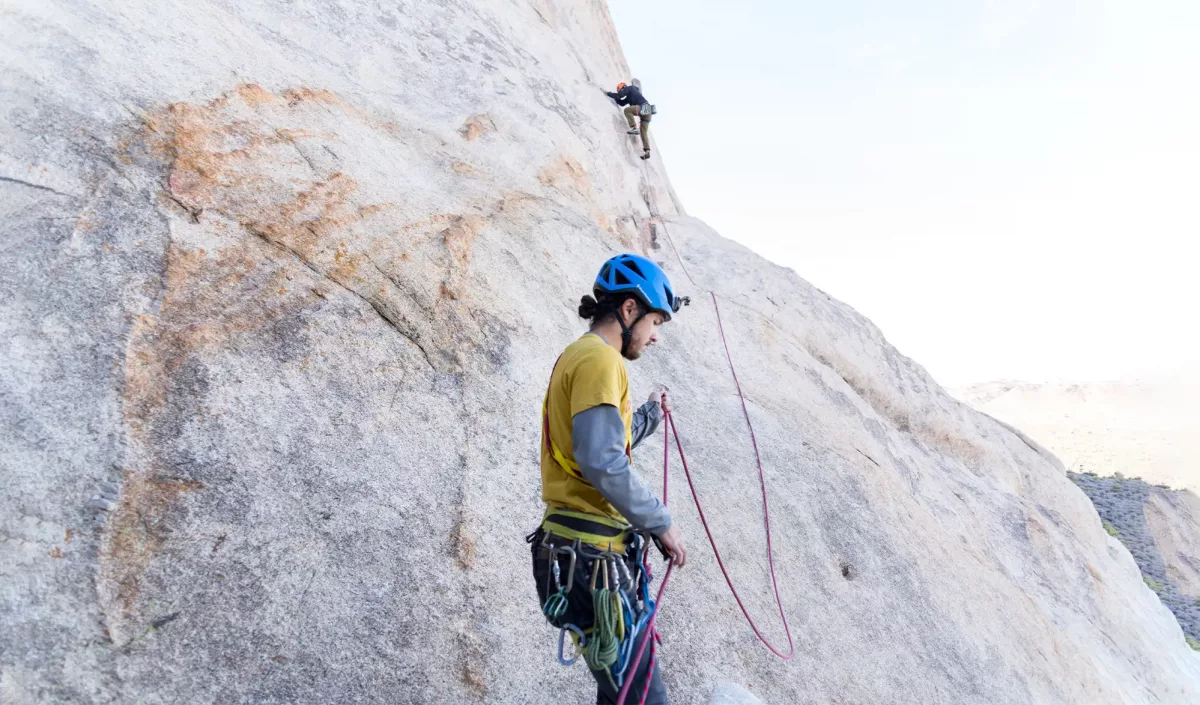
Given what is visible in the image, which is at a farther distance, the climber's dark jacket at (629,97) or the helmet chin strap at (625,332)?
the climber's dark jacket at (629,97)

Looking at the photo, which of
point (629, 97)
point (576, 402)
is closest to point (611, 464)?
point (576, 402)

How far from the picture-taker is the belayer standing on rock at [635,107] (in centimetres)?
1388

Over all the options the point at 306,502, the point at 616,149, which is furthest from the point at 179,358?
the point at 616,149

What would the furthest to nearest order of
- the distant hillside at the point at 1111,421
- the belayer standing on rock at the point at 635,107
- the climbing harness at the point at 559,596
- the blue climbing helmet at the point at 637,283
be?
the distant hillside at the point at 1111,421
the belayer standing on rock at the point at 635,107
the blue climbing helmet at the point at 637,283
the climbing harness at the point at 559,596

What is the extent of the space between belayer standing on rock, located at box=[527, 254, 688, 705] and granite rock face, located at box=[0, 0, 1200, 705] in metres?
1.33

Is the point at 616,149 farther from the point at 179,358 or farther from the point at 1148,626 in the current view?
the point at 1148,626

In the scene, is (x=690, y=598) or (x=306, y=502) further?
(x=690, y=598)

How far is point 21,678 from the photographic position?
3.03m

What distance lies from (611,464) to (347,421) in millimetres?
2636

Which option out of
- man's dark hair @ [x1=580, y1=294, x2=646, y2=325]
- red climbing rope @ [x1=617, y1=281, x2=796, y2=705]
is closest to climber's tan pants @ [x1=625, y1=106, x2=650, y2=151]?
red climbing rope @ [x1=617, y1=281, x2=796, y2=705]

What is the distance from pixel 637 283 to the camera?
10.6ft

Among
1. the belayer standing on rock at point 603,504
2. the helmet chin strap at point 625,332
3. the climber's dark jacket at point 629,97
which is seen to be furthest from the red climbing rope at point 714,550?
the climber's dark jacket at point 629,97

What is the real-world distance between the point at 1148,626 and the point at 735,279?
881cm

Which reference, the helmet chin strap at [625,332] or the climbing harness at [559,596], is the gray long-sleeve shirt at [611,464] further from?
the helmet chin strap at [625,332]
